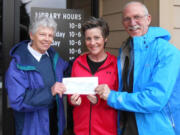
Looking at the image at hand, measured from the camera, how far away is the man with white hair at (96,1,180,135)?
1493 millimetres

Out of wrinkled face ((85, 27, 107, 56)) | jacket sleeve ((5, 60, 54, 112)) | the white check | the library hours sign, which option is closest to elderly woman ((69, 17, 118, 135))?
wrinkled face ((85, 27, 107, 56))

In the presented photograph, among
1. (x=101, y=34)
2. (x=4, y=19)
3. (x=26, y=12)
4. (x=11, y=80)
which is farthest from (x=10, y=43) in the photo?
(x=101, y=34)

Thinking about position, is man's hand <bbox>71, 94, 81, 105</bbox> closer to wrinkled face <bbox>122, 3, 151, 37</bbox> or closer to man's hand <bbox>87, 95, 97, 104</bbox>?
man's hand <bbox>87, 95, 97, 104</bbox>

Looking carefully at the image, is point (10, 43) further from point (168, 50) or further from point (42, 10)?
point (168, 50)

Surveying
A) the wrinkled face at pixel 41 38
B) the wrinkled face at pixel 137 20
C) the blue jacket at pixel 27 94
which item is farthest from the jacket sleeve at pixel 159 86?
the wrinkled face at pixel 41 38

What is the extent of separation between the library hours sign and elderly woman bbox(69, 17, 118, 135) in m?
0.94

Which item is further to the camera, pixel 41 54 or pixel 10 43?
pixel 10 43

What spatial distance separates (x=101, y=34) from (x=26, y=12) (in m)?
1.37

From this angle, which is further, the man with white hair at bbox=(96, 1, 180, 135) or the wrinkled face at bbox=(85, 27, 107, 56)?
the wrinkled face at bbox=(85, 27, 107, 56)

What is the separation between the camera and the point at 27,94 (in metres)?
1.75

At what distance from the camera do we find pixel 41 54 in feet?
→ 6.54

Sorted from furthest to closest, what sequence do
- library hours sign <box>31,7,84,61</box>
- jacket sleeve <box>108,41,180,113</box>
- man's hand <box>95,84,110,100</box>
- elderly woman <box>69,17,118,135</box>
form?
1. library hours sign <box>31,7,84,61</box>
2. elderly woman <box>69,17,118,135</box>
3. man's hand <box>95,84,110,100</box>
4. jacket sleeve <box>108,41,180,113</box>

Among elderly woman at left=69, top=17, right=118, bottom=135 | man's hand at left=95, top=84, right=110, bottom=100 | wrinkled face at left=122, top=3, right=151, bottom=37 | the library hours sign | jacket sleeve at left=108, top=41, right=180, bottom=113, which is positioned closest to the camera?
jacket sleeve at left=108, top=41, right=180, bottom=113

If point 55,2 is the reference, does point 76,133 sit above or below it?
below
